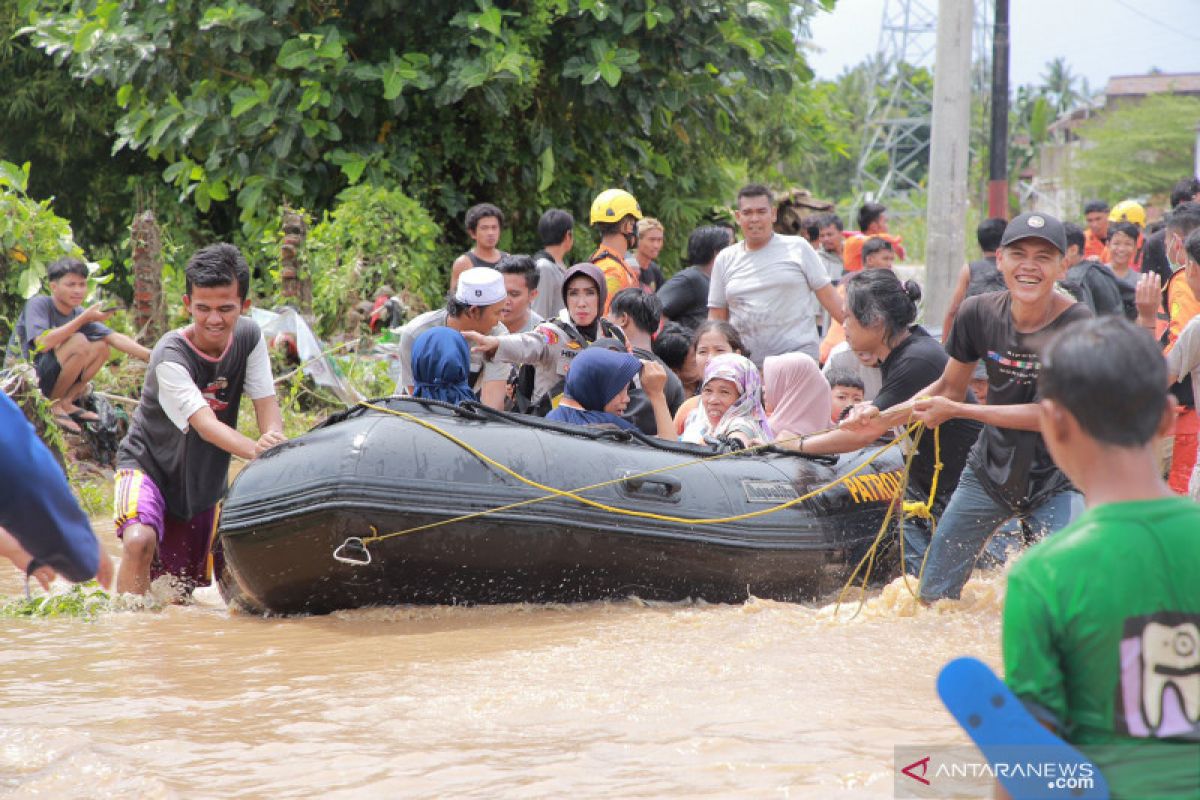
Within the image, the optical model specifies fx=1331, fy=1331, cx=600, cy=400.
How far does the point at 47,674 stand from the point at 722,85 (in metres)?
9.26

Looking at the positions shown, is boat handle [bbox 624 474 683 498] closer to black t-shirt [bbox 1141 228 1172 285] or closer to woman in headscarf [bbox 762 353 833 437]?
woman in headscarf [bbox 762 353 833 437]

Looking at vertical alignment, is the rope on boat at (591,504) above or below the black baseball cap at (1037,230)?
below

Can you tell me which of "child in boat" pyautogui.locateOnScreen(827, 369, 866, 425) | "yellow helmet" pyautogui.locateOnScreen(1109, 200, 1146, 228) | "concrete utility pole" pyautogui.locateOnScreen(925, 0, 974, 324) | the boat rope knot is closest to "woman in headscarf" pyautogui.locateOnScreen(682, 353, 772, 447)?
"child in boat" pyautogui.locateOnScreen(827, 369, 866, 425)

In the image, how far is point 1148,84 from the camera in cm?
7075

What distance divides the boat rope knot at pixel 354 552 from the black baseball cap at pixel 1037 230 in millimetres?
2740

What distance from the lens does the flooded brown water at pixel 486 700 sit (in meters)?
3.71

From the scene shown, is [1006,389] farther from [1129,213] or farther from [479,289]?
[1129,213]

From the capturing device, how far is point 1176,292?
674 cm

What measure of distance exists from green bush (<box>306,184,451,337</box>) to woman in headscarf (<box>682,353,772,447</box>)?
5.06 metres

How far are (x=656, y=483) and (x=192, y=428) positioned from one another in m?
2.04

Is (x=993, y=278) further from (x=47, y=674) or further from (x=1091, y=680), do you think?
(x=1091, y=680)

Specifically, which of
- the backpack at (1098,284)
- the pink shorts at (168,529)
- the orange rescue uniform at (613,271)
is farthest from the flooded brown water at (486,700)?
the backpack at (1098,284)

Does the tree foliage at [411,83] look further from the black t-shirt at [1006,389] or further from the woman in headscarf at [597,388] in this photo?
the black t-shirt at [1006,389]

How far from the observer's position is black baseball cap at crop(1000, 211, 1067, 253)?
4.70 metres
